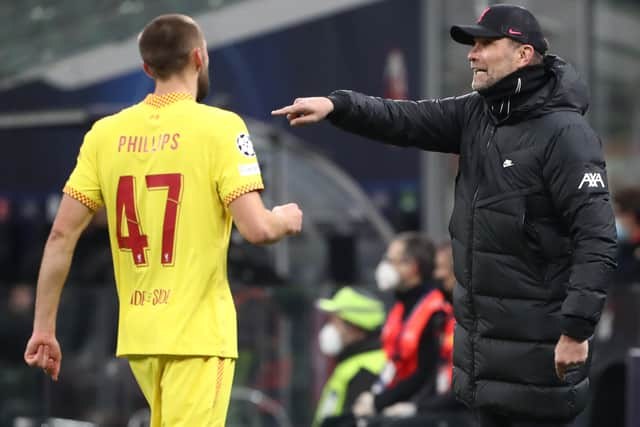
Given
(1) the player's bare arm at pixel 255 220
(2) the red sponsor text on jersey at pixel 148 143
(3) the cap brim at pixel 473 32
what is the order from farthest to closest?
1. (3) the cap brim at pixel 473 32
2. (2) the red sponsor text on jersey at pixel 148 143
3. (1) the player's bare arm at pixel 255 220

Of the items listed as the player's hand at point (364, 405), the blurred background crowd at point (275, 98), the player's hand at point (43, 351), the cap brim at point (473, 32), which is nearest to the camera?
the player's hand at point (43, 351)

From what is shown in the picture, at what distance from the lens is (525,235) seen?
527 centimetres

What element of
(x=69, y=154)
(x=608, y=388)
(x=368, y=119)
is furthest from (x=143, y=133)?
(x=69, y=154)

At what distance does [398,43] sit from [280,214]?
6499 mm

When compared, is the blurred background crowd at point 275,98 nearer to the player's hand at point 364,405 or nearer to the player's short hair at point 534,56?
the player's hand at point 364,405

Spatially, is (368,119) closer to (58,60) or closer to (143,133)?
(143,133)

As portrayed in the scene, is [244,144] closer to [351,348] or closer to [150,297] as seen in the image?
Result: [150,297]

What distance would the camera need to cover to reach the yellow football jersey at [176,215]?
496 centimetres

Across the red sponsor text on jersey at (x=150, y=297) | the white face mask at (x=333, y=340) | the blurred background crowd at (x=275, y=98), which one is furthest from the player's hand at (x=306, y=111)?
the blurred background crowd at (x=275, y=98)

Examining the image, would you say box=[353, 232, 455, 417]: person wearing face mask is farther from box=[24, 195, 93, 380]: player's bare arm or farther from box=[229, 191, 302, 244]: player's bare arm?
box=[229, 191, 302, 244]: player's bare arm

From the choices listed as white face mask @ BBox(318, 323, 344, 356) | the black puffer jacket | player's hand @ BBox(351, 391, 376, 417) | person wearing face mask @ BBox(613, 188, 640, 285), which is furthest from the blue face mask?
the black puffer jacket

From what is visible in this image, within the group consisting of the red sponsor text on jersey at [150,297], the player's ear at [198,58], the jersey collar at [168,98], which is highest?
the player's ear at [198,58]

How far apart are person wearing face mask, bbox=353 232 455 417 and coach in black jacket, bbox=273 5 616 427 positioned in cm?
277

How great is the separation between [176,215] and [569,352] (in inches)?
50.9
